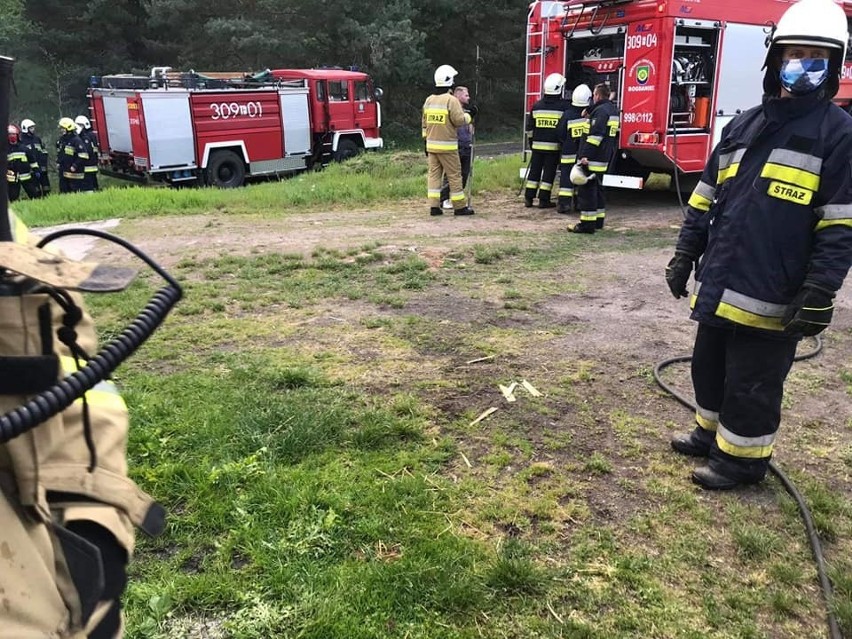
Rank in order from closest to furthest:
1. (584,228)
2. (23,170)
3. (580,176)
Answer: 1. (580,176)
2. (584,228)
3. (23,170)

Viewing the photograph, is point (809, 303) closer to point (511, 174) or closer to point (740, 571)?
point (740, 571)

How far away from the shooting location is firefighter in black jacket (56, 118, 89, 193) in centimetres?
1416

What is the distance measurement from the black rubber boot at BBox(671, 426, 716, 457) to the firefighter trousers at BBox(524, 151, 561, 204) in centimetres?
715

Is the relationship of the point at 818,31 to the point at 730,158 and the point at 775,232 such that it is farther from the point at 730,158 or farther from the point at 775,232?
the point at 775,232

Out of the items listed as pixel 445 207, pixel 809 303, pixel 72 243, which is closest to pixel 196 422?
pixel 809 303

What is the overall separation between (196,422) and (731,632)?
8.02ft

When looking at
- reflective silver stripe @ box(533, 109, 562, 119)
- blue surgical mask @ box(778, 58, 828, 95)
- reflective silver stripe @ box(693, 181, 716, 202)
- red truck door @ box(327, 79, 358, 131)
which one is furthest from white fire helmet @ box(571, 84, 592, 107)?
red truck door @ box(327, 79, 358, 131)

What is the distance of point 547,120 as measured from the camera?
974 centimetres

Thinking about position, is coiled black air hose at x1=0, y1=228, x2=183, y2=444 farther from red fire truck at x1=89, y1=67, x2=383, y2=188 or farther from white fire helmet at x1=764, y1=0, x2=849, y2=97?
red fire truck at x1=89, y1=67, x2=383, y2=188

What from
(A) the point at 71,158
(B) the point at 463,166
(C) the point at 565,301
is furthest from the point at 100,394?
(A) the point at 71,158

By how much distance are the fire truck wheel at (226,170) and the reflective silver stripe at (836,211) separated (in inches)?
556

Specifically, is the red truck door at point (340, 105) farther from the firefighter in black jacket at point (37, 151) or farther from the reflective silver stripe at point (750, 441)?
the reflective silver stripe at point (750, 441)

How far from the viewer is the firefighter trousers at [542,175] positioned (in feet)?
33.0

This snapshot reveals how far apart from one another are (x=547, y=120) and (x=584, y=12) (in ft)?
5.25
